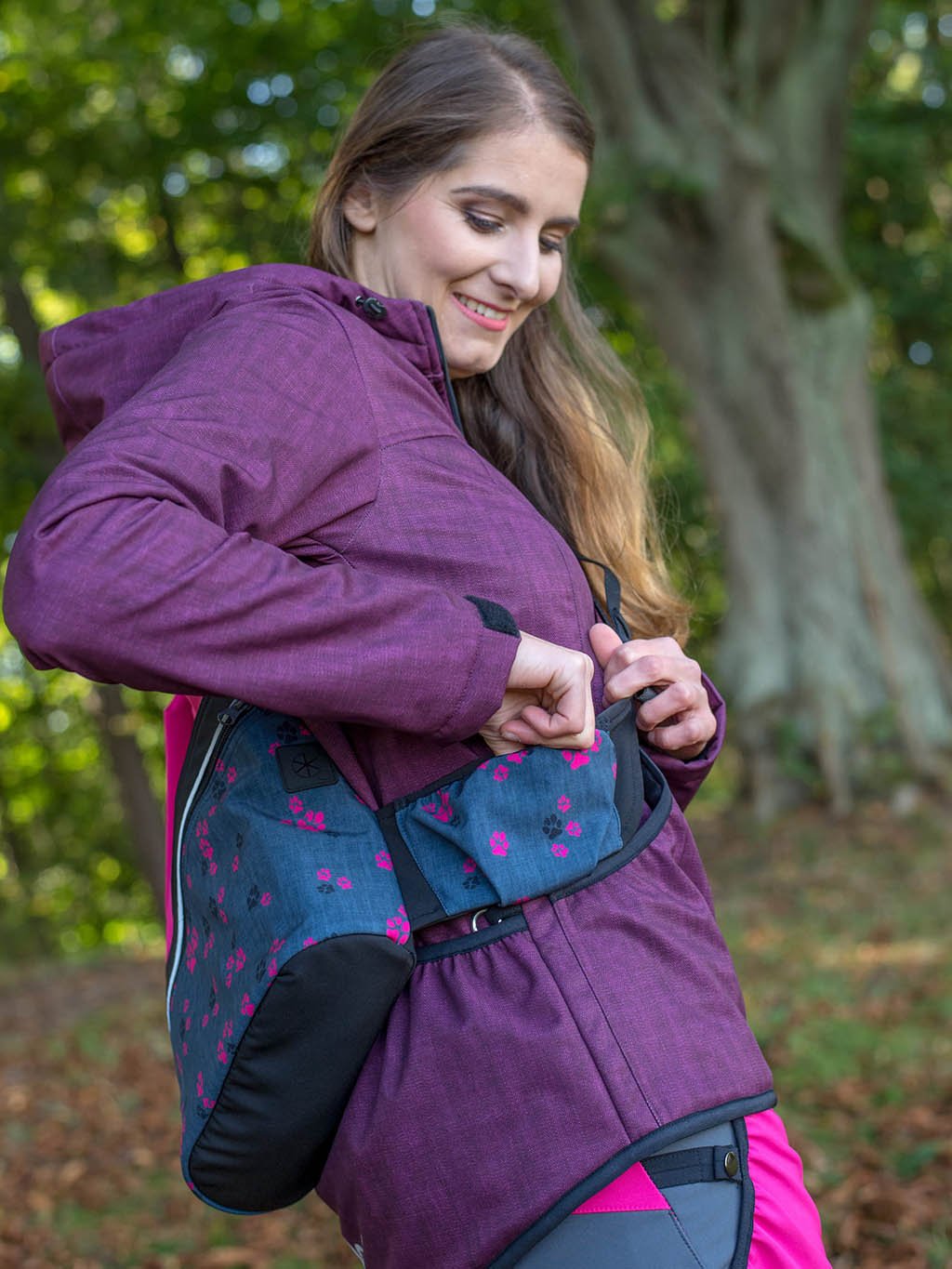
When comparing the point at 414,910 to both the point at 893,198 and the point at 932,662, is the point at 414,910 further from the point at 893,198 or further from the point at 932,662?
the point at 893,198

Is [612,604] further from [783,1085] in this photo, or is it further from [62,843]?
[62,843]

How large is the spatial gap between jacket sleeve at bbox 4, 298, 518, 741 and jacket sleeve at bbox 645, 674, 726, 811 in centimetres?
54

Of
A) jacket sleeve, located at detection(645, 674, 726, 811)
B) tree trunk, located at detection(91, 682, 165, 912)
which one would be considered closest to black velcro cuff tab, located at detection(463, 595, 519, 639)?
jacket sleeve, located at detection(645, 674, 726, 811)

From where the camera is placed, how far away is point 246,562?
4.54 feet

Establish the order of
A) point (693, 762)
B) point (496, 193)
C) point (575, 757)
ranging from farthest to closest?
point (693, 762) → point (496, 193) → point (575, 757)

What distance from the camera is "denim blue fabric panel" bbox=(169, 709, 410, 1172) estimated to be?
1.44 metres

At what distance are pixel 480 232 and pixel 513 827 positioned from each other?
2.77 feet

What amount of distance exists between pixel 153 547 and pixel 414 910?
504 millimetres

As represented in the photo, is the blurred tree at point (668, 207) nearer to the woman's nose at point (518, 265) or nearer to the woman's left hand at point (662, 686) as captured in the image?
the woman's nose at point (518, 265)

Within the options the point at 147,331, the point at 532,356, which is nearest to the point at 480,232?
the point at 532,356

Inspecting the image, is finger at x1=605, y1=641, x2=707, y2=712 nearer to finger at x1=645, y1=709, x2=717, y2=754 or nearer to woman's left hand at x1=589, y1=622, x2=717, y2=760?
woman's left hand at x1=589, y1=622, x2=717, y2=760

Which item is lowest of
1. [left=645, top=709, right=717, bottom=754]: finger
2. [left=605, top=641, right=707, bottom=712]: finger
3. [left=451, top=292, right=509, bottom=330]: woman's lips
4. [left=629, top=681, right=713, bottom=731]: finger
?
[left=645, top=709, right=717, bottom=754]: finger

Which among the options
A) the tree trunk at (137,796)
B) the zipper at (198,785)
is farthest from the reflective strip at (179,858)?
the tree trunk at (137,796)

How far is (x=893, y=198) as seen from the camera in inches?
618
